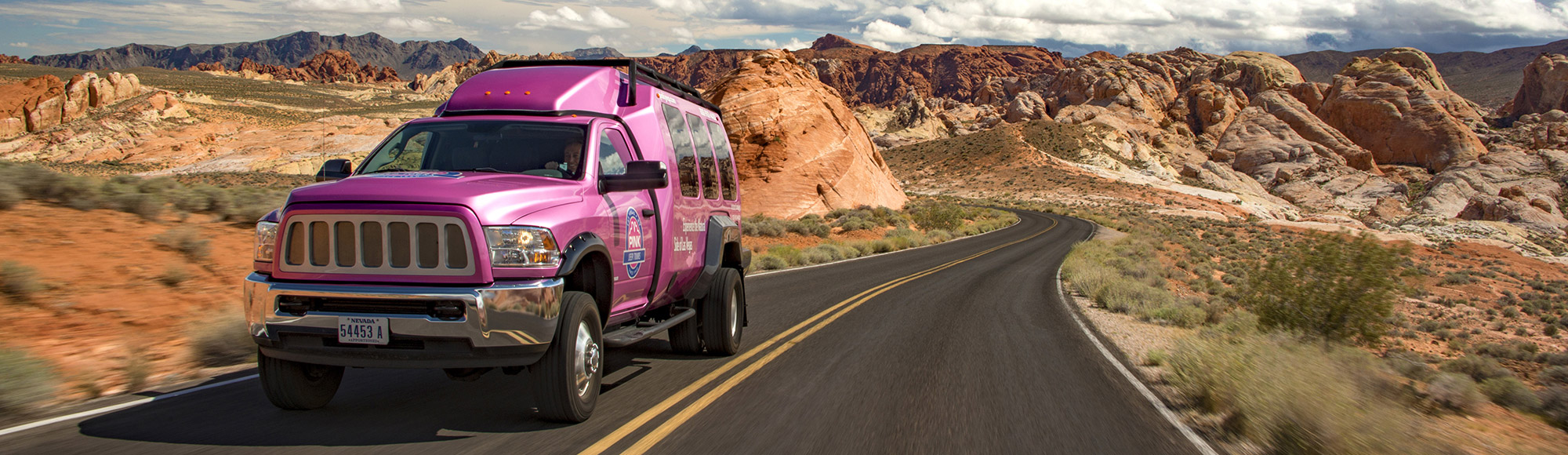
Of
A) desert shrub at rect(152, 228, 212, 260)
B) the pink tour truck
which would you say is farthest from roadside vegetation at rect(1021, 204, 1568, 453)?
desert shrub at rect(152, 228, 212, 260)

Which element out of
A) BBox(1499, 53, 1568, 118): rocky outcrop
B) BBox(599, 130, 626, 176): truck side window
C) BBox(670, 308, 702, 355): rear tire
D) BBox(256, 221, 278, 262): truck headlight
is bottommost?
BBox(670, 308, 702, 355): rear tire

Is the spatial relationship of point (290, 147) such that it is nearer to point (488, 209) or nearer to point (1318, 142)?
point (488, 209)

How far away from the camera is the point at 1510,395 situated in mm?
8211

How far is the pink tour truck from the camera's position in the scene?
4.34 meters

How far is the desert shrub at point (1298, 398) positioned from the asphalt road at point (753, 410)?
1.71ft

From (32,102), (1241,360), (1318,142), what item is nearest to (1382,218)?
(1318,142)

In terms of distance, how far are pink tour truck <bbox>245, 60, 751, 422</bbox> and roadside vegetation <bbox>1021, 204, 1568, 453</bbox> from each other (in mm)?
4226

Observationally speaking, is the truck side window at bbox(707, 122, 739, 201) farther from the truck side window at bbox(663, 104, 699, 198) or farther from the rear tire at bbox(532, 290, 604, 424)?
the rear tire at bbox(532, 290, 604, 424)

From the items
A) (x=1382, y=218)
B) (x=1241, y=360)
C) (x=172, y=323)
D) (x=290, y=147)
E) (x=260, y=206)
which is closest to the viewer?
(x=1241, y=360)

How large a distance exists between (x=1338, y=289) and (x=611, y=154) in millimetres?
10661

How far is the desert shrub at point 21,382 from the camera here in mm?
4930

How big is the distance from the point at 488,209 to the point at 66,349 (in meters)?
5.36

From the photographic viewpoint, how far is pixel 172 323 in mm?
8266

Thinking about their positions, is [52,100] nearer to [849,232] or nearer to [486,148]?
[849,232]
